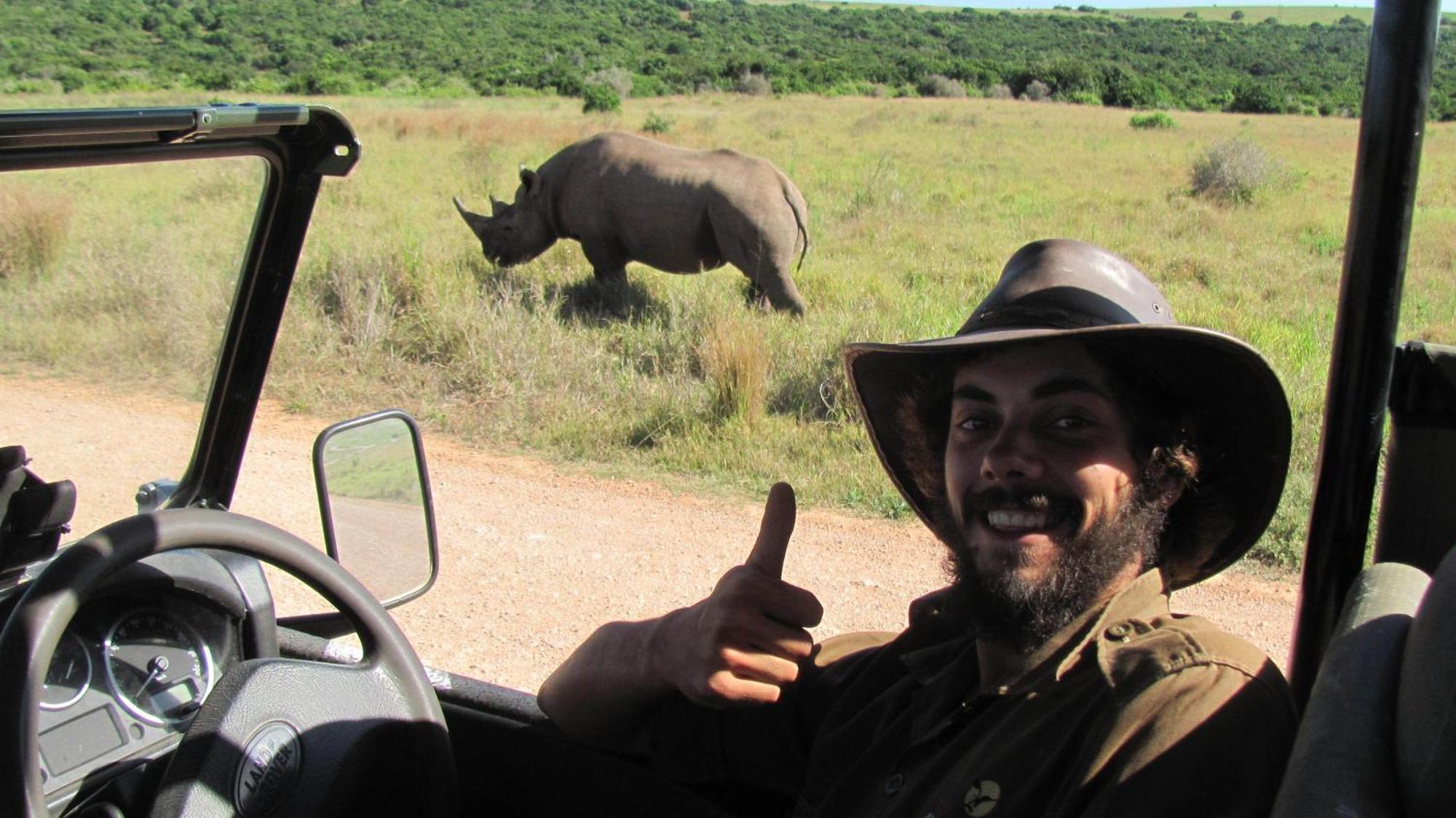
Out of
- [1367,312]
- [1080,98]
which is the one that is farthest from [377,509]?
[1080,98]

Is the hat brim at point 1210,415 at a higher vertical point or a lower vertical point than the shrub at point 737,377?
higher

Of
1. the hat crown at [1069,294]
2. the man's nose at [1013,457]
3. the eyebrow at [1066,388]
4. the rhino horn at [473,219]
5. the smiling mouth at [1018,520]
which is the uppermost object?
the hat crown at [1069,294]

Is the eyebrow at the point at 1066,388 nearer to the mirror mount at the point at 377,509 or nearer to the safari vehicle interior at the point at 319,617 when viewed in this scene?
the safari vehicle interior at the point at 319,617

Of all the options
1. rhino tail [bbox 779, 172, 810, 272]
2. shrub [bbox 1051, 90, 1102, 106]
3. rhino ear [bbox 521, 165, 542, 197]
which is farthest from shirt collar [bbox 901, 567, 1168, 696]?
shrub [bbox 1051, 90, 1102, 106]

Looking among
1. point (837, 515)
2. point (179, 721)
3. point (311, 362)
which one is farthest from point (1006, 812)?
point (311, 362)

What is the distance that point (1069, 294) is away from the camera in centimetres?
209

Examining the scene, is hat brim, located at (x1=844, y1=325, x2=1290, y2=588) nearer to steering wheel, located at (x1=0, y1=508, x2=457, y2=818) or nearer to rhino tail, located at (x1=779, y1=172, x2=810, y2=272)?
steering wheel, located at (x1=0, y1=508, x2=457, y2=818)

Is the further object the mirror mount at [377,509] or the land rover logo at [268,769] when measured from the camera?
the mirror mount at [377,509]

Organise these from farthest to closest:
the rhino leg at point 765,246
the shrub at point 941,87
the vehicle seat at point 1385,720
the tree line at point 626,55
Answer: the shrub at point 941,87 → the tree line at point 626,55 → the rhino leg at point 765,246 → the vehicle seat at point 1385,720

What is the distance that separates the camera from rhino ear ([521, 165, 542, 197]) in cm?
1132

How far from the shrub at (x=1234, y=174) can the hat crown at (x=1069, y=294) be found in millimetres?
16094

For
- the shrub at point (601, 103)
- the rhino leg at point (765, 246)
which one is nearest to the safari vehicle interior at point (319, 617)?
the rhino leg at point (765, 246)

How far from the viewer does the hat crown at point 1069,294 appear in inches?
81.0

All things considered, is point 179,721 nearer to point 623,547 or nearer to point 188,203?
point 188,203
